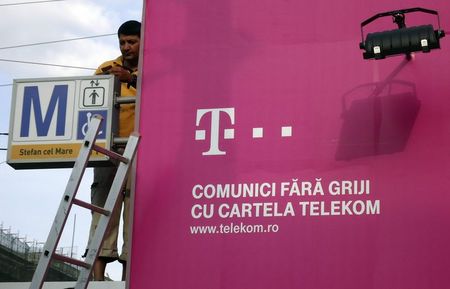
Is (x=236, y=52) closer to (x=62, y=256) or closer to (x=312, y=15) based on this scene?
(x=312, y=15)

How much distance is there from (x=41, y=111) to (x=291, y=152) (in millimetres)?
2202

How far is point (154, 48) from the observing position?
733 cm

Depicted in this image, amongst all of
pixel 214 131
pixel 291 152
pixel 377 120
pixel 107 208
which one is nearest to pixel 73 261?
pixel 107 208

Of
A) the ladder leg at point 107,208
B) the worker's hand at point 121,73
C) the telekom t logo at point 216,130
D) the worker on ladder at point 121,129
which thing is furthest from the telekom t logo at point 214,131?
the worker's hand at point 121,73

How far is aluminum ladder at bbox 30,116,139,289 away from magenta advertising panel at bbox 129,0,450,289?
0.42 metres

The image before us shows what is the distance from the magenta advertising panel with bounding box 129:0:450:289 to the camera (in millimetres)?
6289

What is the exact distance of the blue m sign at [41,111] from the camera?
7281 mm

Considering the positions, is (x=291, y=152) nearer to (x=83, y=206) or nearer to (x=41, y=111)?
(x=83, y=206)

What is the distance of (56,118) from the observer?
23.9 feet

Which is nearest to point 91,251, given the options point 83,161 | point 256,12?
point 83,161

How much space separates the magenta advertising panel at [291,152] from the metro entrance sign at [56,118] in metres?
0.37

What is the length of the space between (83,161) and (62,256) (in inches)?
27.2

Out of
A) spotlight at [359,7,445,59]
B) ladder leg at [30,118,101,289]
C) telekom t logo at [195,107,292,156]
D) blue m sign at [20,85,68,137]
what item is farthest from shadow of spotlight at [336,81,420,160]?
blue m sign at [20,85,68,137]

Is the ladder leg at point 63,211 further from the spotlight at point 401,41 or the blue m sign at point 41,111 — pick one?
the spotlight at point 401,41
